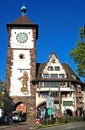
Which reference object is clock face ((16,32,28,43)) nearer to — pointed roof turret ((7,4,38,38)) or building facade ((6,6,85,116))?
building facade ((6,6,85,116))

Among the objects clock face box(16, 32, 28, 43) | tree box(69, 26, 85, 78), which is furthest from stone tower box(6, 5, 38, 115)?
tree box(69, 26, 85, 78)

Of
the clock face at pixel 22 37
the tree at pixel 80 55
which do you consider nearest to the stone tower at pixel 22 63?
the clock face at pixel 22 37

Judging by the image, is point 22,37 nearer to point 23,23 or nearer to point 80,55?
point 23,23

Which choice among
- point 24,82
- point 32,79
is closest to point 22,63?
point 32,79

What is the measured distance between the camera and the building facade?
3258 inches

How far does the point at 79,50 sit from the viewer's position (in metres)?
52.2

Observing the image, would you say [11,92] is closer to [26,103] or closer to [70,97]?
[26,103]

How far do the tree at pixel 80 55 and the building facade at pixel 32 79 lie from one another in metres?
29.8

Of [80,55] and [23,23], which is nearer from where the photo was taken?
[80,55]

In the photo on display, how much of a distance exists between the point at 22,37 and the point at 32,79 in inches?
451

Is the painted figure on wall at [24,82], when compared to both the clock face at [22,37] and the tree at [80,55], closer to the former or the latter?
the clock face at [22,37]

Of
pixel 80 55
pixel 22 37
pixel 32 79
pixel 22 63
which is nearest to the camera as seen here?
pixel 80 55

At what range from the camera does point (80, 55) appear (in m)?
52.1

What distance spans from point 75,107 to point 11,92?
1711cm
